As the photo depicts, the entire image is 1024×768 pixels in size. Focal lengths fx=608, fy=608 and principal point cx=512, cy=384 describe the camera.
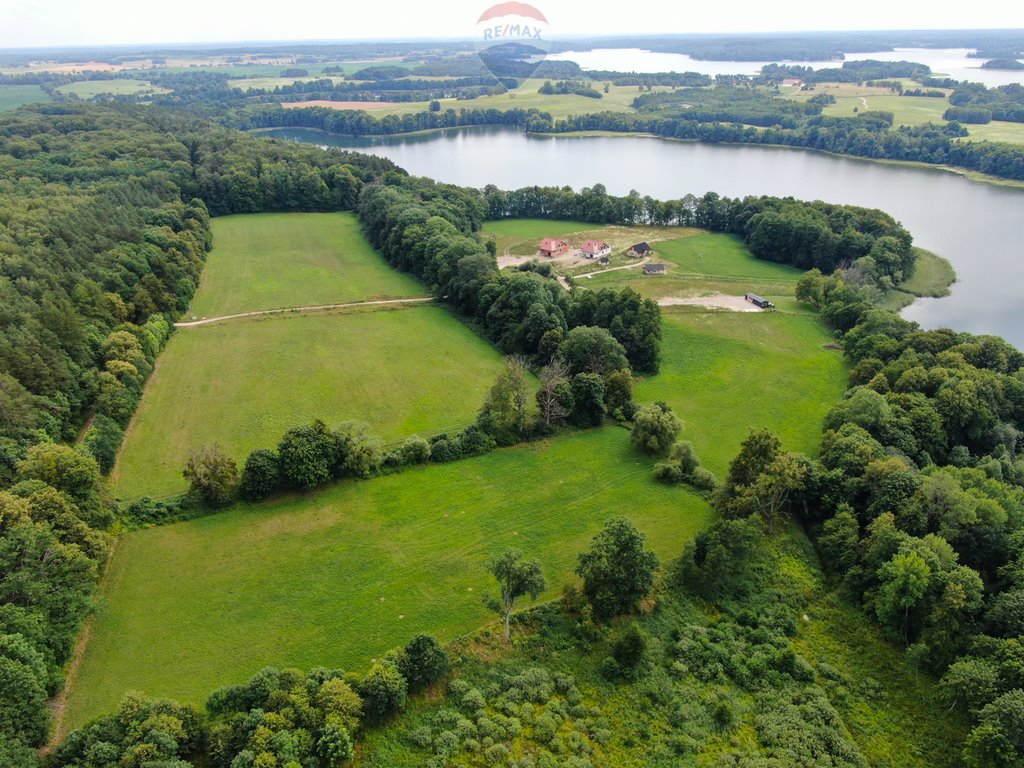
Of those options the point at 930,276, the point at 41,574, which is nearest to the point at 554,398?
the point at 41,574

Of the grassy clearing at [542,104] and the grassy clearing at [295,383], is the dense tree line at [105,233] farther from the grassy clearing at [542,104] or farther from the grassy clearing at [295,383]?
the grassy clearing at [542,104]

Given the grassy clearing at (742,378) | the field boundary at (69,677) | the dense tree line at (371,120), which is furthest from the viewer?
the dense tree line at (371,120)

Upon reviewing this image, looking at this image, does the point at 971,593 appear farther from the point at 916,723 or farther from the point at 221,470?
the point at 221,470

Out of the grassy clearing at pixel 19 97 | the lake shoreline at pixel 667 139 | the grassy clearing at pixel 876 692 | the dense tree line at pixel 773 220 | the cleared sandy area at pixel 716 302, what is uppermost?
the grassy clearing at pixel 19 97

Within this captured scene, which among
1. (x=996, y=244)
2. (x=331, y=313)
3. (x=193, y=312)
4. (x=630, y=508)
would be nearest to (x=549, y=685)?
(x=630, y=508)

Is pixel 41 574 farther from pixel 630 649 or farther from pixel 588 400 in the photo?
pixel 588 400

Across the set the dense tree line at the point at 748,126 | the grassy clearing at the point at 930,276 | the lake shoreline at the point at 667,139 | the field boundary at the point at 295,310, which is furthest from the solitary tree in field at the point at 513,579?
the dense tree line at the point at 748,126
